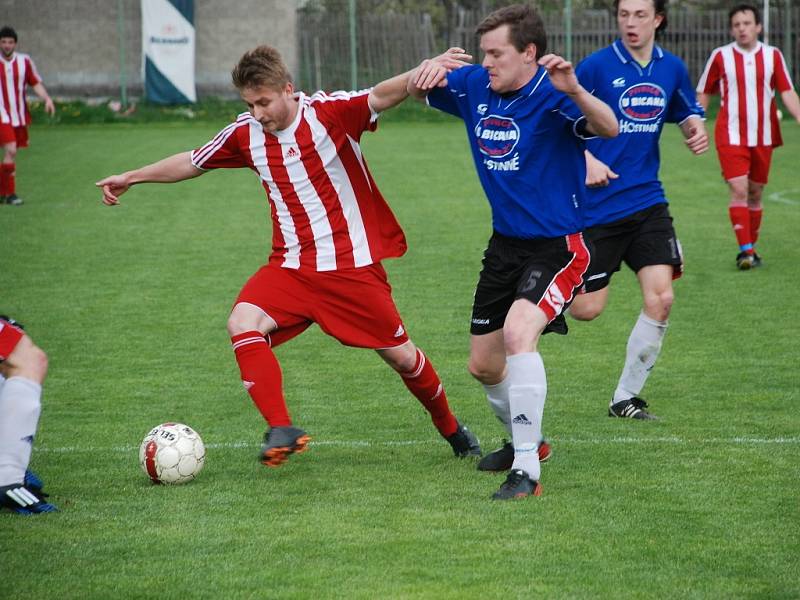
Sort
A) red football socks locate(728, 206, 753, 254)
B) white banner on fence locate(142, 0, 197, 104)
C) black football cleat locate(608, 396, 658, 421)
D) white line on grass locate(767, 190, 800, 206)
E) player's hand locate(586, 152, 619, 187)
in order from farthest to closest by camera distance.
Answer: white banner on fence locate(142, 0, 197, 104) → white line on grass locate(767, 190, 800, 206) → red football socks locate(728, 206, 753, 254) → black football cleat locate(608, 396, 658, 421) → player's hand locate(586, 152, 619, 187)

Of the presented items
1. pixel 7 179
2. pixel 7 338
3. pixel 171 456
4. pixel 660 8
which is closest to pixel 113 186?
pixel 7 338

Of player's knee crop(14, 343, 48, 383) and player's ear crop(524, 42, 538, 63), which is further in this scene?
player's ear crop(524, 42, 538, 63)

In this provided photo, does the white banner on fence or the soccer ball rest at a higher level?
the white banner on fence

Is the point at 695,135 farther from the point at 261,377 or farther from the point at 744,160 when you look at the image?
the point at 744,160

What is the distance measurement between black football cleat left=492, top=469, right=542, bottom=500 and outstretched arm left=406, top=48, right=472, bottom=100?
1.61m

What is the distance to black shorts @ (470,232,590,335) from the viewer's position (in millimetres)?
5180

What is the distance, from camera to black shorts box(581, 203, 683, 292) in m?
6.60

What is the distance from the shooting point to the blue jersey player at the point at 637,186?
6582mm

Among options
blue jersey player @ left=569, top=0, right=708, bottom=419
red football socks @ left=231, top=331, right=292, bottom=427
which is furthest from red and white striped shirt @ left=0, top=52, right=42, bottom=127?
red football socks @ left=231, top=331, right=292, bottom=427

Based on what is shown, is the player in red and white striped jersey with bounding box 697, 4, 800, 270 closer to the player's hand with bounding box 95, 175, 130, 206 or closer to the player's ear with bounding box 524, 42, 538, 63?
the player's ear with bounding box 524, 42, 538, 63

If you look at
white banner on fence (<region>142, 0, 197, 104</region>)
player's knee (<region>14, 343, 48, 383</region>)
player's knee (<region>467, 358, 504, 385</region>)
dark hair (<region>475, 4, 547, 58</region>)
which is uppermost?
white banner on fence (<region>142, 0, 197, 104</region>)

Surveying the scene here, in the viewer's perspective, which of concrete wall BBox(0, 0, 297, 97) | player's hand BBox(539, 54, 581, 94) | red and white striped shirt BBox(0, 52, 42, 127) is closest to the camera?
player's hand BBox(539, 54, 581, 94)

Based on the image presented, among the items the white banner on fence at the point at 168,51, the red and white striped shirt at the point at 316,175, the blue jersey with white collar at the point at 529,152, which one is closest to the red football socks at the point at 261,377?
the red and white striped shirt at the point at 316,175

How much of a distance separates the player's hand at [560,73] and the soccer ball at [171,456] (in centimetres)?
210
